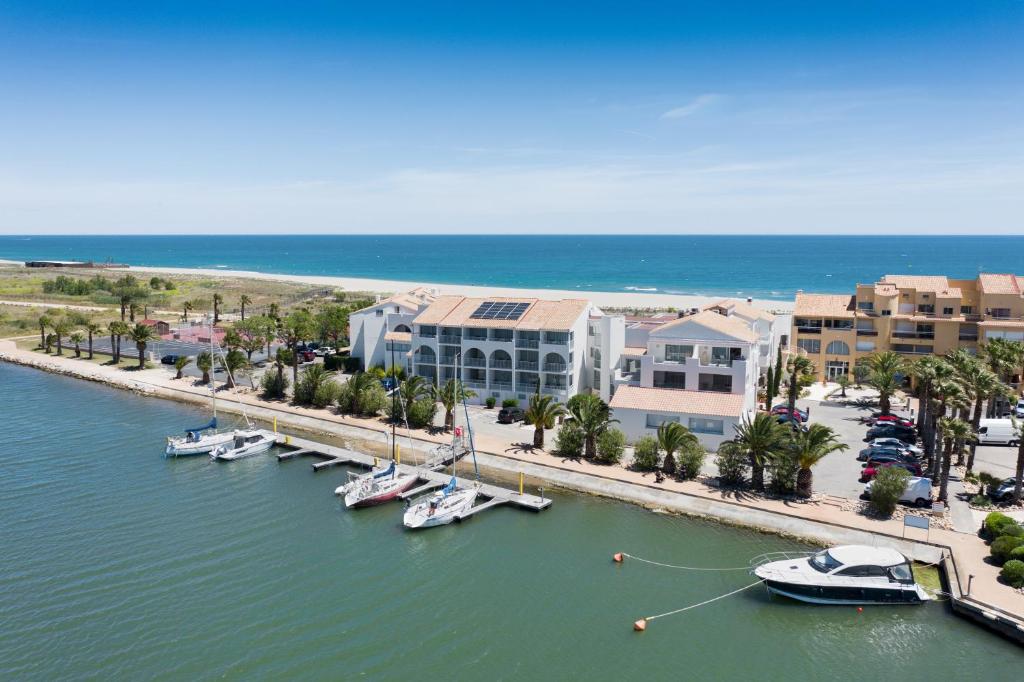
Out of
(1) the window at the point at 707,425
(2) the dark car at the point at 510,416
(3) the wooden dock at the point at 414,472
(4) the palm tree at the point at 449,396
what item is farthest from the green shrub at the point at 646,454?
(4) the palm tree at the point at 449,396

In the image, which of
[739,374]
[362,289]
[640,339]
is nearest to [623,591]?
[739,374]

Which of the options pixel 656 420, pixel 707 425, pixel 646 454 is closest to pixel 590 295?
pixel 656 420

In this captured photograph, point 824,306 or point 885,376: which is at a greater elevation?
point 824,306

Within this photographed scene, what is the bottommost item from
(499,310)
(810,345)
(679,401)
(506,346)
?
(679,401)

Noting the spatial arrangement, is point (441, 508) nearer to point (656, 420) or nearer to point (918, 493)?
point (656, 420)

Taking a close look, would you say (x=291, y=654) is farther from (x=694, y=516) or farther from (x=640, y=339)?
(x=640, y=339)

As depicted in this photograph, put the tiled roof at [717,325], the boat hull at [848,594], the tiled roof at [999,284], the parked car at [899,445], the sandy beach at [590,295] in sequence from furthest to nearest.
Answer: the sandy beach at [590,295] < the tiled roof at [999,284] < the tiled roof at [717,325] < the parked car at [899,445] < the boat hull at [848,594]

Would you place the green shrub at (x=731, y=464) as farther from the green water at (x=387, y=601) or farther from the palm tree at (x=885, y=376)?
the palm tree at (x=885, y=376)
